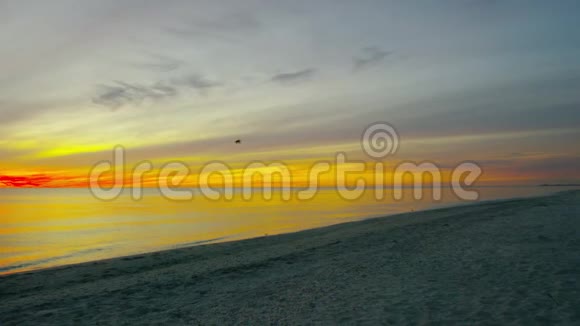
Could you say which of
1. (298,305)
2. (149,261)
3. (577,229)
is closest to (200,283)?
(298,305)

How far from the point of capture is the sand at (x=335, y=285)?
10547 mm

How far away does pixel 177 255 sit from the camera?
2278 centimetres

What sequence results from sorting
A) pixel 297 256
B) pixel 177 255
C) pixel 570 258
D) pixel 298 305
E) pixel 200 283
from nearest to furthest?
pixel 298 305 → pixel 570 258 → pixel 200 283 → pixel 297 256 → pixel 177 255

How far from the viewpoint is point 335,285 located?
543 inches

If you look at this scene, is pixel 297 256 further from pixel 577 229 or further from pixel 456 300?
pixel 577 229

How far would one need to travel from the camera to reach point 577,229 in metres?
21.1

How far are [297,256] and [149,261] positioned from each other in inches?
308

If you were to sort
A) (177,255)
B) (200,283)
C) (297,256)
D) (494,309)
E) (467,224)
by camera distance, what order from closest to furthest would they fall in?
(494,309), (200,283), (297,256), (177,255), (467,224)

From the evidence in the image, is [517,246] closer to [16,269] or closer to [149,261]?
[149,261]

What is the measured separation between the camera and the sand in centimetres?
1055

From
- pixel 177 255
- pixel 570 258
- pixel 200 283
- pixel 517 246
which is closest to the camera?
pixel 570 258

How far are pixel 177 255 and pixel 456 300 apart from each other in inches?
632

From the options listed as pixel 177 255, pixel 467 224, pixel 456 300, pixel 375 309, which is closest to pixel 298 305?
pixel 375 309

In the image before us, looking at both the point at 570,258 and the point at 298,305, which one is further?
the point at 570,258
